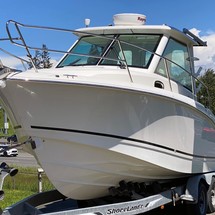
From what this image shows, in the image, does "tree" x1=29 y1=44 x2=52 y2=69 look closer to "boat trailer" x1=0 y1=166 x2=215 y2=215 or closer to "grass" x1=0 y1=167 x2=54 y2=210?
"boat trailer" x1=0 y1=166 x2=215 y2=215

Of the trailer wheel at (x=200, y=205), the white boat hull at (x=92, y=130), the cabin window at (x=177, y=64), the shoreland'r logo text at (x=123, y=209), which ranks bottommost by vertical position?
the trailer wheel at (x=200, y=205)

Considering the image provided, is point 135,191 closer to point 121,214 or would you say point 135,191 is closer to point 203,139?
point 121,214

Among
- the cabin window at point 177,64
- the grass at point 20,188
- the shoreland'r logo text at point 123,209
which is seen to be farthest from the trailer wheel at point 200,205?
the grass at point 20,188

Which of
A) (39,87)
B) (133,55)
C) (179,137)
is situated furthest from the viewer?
(133,55)

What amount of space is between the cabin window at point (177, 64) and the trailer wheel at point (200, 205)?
1.77 metres

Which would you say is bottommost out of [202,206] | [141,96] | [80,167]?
[202,206]

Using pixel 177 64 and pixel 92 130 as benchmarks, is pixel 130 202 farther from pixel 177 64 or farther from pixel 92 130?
pixel 177 64

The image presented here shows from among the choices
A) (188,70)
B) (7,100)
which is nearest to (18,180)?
(188,70)

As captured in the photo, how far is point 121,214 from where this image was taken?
17.6 ft

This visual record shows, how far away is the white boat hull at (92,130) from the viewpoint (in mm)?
5082

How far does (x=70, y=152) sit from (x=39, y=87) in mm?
923

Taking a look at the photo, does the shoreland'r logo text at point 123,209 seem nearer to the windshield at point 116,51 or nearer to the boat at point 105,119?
the boat at point 105,119

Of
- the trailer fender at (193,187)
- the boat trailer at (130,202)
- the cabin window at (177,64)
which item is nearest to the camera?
the boat trailer at (130,202)

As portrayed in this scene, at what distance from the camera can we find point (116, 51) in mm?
6547
